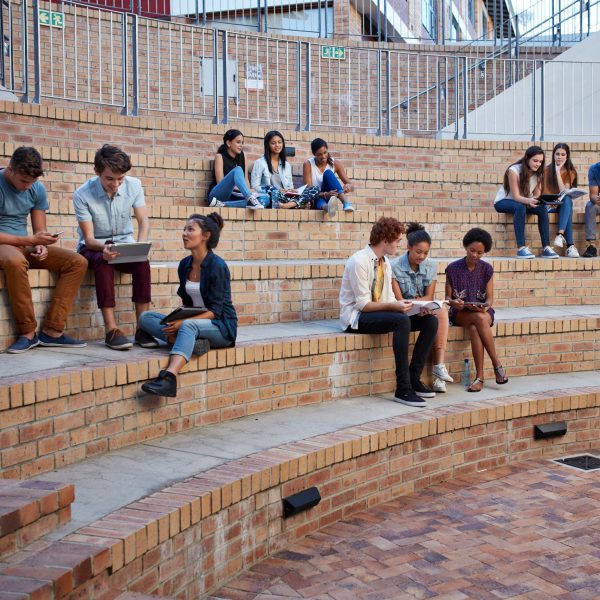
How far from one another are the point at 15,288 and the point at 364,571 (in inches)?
107

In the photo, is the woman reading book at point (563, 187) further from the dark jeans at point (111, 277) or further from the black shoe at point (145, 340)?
the black shoe at point (145, 340)

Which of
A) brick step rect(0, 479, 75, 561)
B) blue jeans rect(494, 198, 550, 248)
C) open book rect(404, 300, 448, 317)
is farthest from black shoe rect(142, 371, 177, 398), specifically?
blue jeans rect(494, 198, 550, 248)

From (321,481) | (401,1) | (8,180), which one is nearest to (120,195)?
(8,180)

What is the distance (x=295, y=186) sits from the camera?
433 inches

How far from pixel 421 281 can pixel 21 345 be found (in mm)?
3347

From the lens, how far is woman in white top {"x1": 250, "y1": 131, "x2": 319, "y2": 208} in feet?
32.4

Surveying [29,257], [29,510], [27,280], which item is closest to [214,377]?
[27,280]

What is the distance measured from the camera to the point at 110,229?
270 inches

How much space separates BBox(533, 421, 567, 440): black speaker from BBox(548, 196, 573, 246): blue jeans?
377 cm

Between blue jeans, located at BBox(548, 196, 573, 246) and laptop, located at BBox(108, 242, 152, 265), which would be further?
blue jeans, located at BBox(548, 196, 573, 246)

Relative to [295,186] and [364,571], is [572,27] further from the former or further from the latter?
[364,571]

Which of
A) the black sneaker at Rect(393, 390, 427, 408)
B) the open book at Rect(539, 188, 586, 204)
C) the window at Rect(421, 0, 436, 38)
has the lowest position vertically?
the black sneaker at Rect(393, 390, 427, 408)

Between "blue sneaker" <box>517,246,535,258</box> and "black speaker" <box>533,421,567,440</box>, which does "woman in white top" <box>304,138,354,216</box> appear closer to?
"blue sneaker" <box>517,246,535,258</box>

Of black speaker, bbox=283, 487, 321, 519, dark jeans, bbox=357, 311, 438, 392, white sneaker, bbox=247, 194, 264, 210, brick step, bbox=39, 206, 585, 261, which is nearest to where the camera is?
black speaker, bbox=283, 487, 321, 519
